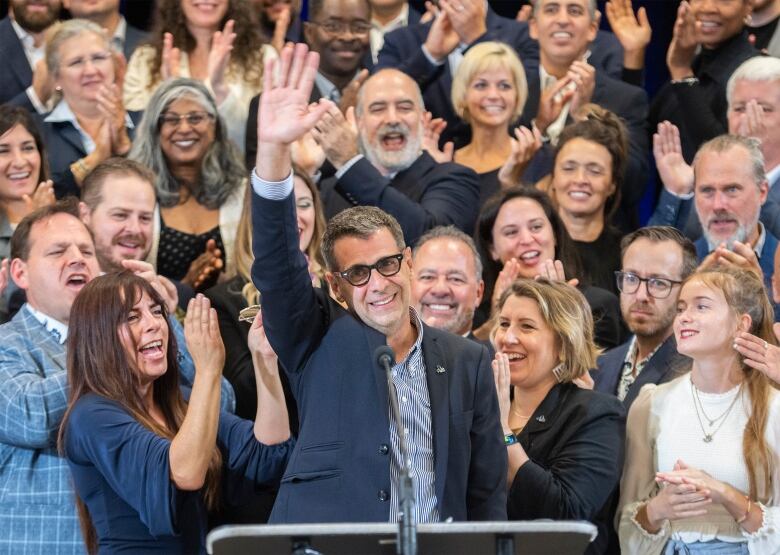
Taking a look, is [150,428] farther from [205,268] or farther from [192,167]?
[192,167]

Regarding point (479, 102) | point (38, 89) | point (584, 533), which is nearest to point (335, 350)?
point (584, 533)

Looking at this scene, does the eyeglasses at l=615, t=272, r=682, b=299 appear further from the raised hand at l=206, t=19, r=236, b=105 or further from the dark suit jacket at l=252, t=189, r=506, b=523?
the raised hand at l=206, t=19, r=236, b=105

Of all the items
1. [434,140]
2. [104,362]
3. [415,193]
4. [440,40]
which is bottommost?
[104,362]

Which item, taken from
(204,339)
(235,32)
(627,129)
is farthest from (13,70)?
(204,339)

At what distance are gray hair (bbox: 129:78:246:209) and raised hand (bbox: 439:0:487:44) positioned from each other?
4.41 ft

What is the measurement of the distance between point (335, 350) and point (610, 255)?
2.17 metres

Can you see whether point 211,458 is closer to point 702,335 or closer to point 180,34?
point 702,335

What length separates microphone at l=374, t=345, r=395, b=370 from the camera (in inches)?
126

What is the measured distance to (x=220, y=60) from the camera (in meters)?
6.00

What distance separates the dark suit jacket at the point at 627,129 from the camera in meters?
5.85

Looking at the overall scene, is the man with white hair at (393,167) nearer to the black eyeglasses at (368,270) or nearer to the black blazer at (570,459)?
the black blazer at (570,459)

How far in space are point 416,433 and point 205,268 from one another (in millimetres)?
1906

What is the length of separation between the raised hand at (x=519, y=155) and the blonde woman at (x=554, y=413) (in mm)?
1358

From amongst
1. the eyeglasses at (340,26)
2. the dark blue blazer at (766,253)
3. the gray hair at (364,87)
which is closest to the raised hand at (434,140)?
the gray hair at (364,87)
